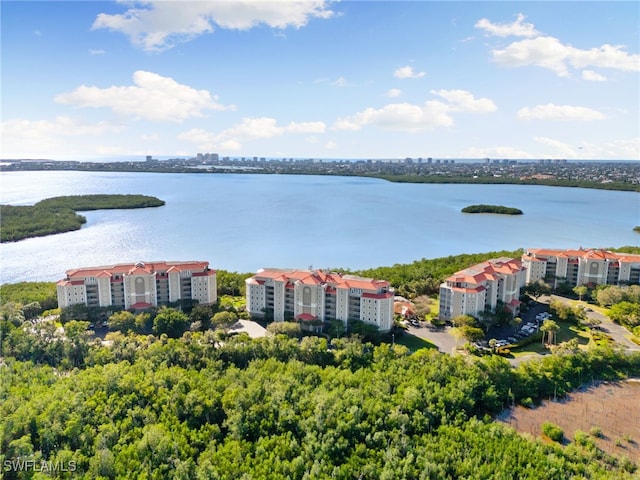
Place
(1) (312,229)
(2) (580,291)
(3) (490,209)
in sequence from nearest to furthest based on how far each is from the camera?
1. (2) (580,291)
2. (1) (312,229)
3. (3) (490,209)

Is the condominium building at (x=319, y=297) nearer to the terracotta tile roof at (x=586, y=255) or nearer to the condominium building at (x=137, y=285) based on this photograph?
the condominium building at (x=137, y=285)

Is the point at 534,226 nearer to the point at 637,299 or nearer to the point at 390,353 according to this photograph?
the point at 637,299

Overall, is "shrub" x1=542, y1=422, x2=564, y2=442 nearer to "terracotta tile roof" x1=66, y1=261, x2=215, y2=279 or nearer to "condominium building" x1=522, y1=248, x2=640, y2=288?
"condominium building" x1=522, y1=248, x2=640, y2=288

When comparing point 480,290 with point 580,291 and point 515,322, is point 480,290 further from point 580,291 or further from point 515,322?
point 580,291

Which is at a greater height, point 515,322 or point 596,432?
point 515,322

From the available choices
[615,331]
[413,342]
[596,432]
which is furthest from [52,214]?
[596,432]

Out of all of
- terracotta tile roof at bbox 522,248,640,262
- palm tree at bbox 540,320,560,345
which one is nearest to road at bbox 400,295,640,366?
palm tree at bbox 540,320,560,345
